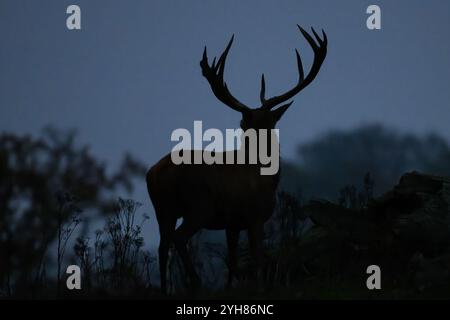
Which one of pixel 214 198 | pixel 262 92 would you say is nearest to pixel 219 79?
pixel 262 92

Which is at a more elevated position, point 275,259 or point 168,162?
point 168,162

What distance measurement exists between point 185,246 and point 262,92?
2.68 meters

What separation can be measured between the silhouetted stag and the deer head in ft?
0.04

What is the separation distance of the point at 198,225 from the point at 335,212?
2.40 metres

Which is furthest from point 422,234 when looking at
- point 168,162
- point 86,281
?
point 86,281

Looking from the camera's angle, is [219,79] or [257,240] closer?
[257,240]

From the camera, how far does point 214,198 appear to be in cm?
934

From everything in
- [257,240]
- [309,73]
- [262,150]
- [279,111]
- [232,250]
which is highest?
[309,73]

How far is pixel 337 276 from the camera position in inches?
381

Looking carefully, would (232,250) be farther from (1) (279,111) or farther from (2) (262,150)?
(1) (279,111)
